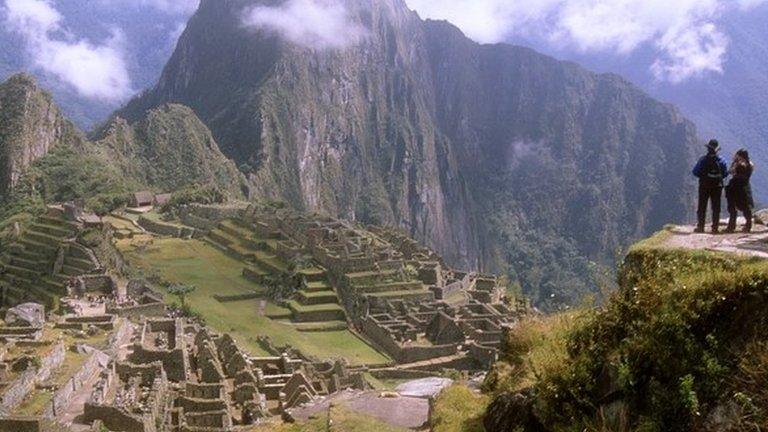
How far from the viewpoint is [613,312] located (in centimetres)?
796

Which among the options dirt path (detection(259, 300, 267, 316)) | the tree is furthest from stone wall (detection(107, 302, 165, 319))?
dirt path (detection(259, 300, 267, 316))

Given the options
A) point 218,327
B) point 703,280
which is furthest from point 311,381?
point 703,280

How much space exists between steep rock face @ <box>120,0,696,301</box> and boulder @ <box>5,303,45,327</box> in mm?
89600

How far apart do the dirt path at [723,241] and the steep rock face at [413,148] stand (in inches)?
4155

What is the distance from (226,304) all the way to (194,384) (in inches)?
898

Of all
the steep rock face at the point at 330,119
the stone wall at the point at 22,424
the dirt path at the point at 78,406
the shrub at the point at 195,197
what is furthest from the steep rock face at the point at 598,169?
the stone wall at the point at 22,424

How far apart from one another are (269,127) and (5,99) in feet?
164

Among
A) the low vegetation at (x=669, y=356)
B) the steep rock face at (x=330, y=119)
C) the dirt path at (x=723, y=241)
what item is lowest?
the low vegetation at (x=669, y=356)

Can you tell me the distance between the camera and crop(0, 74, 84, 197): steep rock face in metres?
71.9

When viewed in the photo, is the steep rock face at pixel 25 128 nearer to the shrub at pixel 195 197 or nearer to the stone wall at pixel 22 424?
the shrub at pixel 195 197

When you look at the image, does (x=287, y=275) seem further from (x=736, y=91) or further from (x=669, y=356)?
(x=736, y=91)

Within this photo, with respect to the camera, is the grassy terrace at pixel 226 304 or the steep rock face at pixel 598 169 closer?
the grassy terrace at pixel 226 304

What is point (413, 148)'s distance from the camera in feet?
562

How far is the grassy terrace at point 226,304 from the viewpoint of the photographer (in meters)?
33.6
